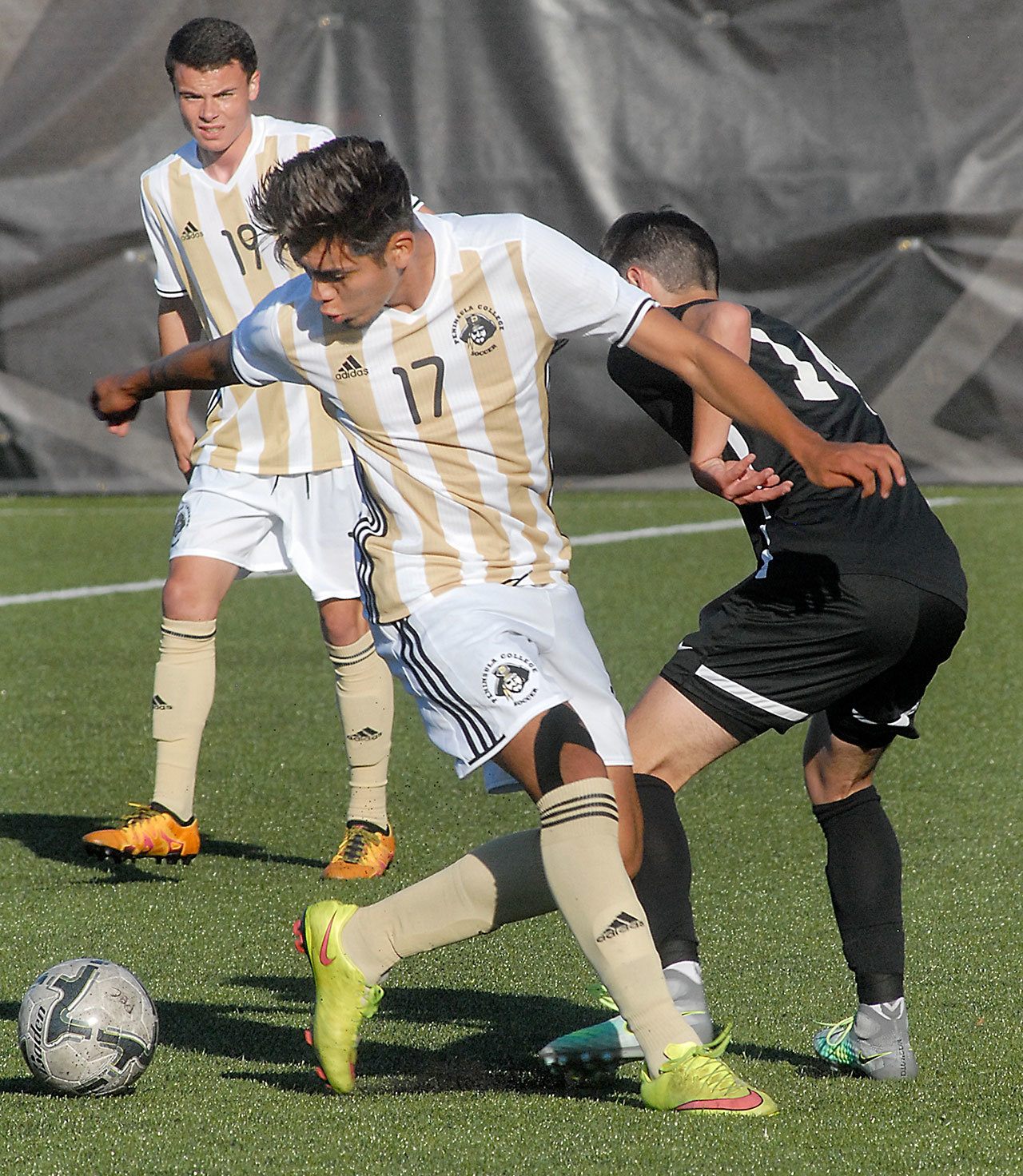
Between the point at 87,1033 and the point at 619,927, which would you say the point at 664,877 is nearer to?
the point at 619,927

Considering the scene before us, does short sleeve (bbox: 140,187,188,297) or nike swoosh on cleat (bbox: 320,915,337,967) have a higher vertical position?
short sleeve (bbox: 140,187,188,297)

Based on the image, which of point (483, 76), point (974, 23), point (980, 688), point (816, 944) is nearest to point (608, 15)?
point (483, 76)

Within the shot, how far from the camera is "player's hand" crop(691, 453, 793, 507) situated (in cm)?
322

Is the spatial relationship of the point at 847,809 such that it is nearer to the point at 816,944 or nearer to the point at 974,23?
the point at 816,944

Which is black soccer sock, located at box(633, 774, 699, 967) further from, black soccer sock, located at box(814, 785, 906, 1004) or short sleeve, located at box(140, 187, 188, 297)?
short sleeve, located at box(140, 187, 188, 297)

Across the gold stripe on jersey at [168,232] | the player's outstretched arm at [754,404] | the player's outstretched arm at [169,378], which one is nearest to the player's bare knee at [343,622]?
the gold stripe on jersey at [168,232]

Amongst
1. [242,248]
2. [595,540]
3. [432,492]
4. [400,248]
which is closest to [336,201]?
[400,248]

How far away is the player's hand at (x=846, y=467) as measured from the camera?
3.07m

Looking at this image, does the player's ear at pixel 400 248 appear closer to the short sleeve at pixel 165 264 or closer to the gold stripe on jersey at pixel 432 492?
the gold stripe on jersey at pixel 432 492

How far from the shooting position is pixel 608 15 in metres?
12.8

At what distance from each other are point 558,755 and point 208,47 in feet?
9.13

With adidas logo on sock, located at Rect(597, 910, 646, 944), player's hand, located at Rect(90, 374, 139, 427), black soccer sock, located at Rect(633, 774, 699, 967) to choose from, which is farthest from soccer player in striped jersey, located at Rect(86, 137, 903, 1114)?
player's hand, located at Rect(90, 374, 139, 427)

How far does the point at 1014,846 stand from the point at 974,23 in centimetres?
900

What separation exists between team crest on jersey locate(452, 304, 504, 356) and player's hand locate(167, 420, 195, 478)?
225cm
